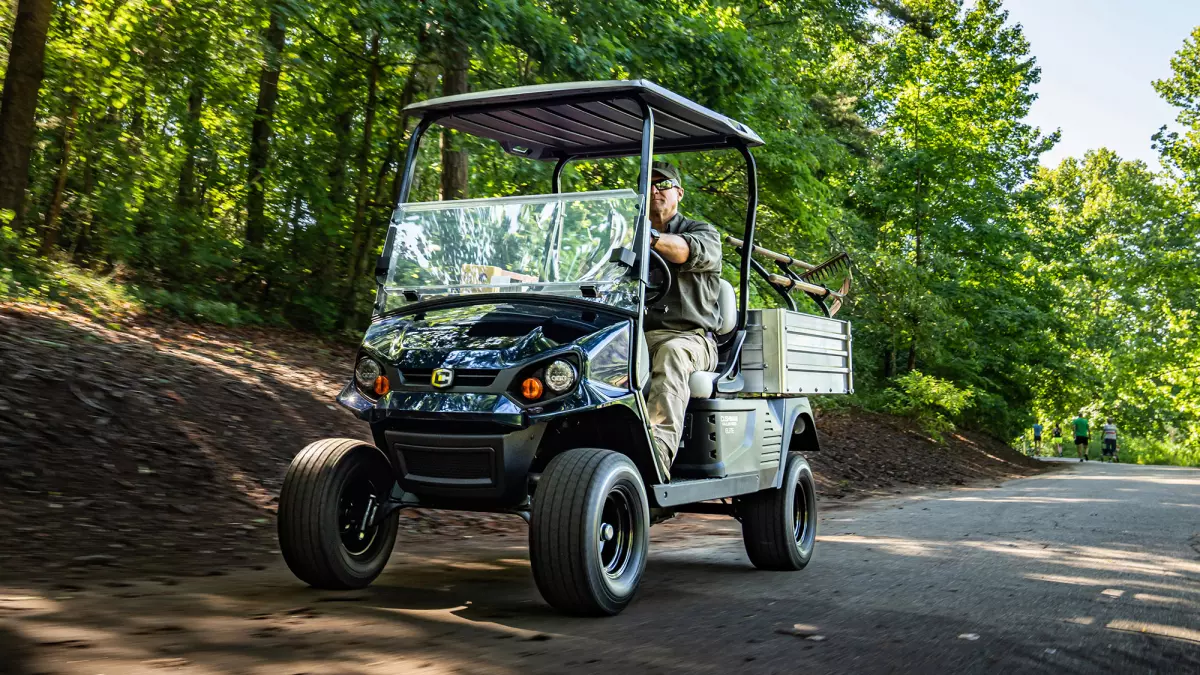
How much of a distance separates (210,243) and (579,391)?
11.2 metres

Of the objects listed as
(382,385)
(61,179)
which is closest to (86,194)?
(61,179)

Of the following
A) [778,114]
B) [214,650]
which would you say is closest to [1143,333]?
[778,114]

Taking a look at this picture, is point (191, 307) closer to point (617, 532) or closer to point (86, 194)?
point (86, 194)

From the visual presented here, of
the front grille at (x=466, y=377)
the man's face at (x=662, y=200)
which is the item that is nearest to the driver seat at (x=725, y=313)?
the man's face at (x=662, y=200)

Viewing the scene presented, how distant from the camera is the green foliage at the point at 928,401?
2261 centimetres

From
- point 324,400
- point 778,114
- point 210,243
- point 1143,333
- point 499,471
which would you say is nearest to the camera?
point 499,471

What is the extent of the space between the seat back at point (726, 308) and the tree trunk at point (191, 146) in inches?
383

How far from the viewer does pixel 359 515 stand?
16.9 ft

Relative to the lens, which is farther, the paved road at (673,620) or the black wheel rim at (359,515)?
the black wheel rim at (359,515)

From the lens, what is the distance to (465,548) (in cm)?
738

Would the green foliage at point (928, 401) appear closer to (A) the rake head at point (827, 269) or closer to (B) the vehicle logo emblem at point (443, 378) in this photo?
(A) the rake head at point (827, 269)

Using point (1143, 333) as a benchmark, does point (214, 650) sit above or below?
below

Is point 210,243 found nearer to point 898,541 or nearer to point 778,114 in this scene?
point 778,114

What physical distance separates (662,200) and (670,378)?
3.96ft
